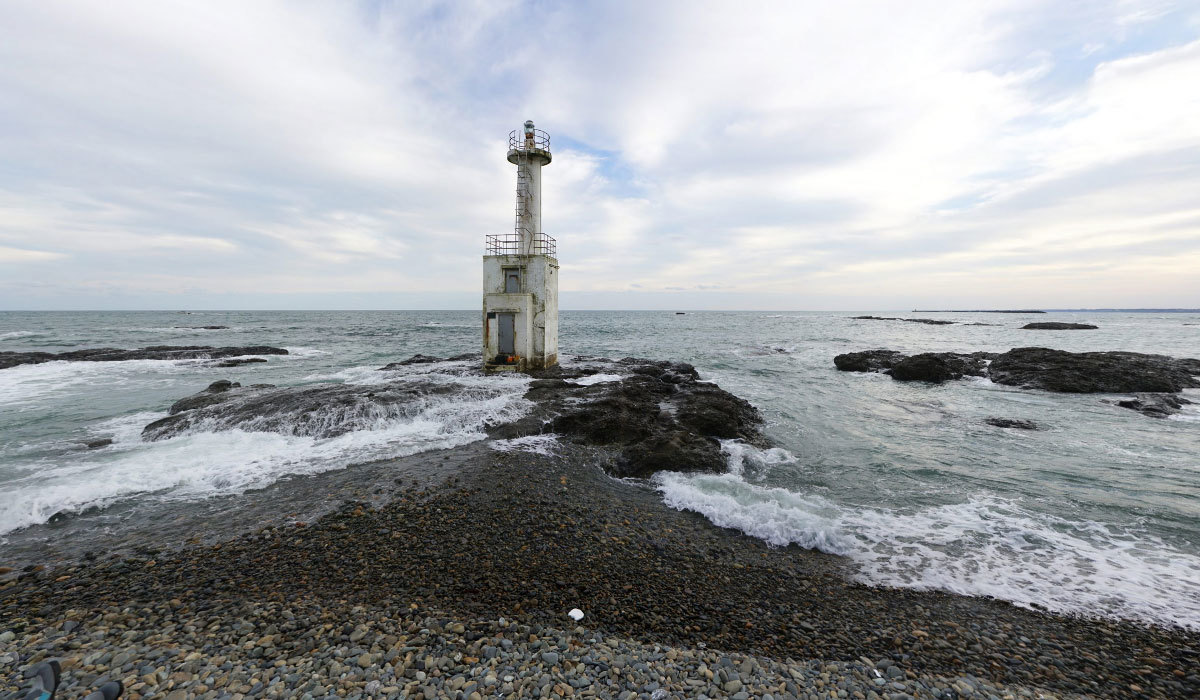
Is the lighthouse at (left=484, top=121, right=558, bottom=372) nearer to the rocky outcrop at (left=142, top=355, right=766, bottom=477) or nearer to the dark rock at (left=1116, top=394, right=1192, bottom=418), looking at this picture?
the rocky outcrop at (left=142, top=355, right=766, bottom=477)

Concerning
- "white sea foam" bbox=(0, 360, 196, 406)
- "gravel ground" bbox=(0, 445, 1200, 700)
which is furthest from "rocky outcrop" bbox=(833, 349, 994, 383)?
"white sea foam" bbox=(0, 360, 196, 406)

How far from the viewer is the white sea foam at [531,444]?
11398mm

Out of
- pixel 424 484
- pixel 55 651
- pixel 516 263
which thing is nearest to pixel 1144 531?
pixel 424 484

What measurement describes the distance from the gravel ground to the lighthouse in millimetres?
14905

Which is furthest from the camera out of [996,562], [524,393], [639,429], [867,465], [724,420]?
[524,393]

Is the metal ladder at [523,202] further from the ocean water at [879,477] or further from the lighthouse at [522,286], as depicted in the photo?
the ocean water at [879,477]

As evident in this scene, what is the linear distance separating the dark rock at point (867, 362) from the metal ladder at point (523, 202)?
72.6ft

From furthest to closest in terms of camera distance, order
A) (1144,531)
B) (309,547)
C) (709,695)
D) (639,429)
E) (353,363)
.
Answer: (353,363) → (639,429) → (1144,531) → (309,547) → (709,695)

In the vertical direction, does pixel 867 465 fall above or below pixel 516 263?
below

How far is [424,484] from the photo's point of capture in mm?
9070

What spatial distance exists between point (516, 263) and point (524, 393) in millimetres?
7263

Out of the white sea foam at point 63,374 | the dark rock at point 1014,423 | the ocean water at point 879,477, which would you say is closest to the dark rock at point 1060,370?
the ocean water at point 879,477

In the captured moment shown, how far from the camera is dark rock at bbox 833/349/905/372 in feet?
99.0

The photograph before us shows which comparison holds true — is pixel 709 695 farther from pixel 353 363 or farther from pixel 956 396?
pixel 353 363
